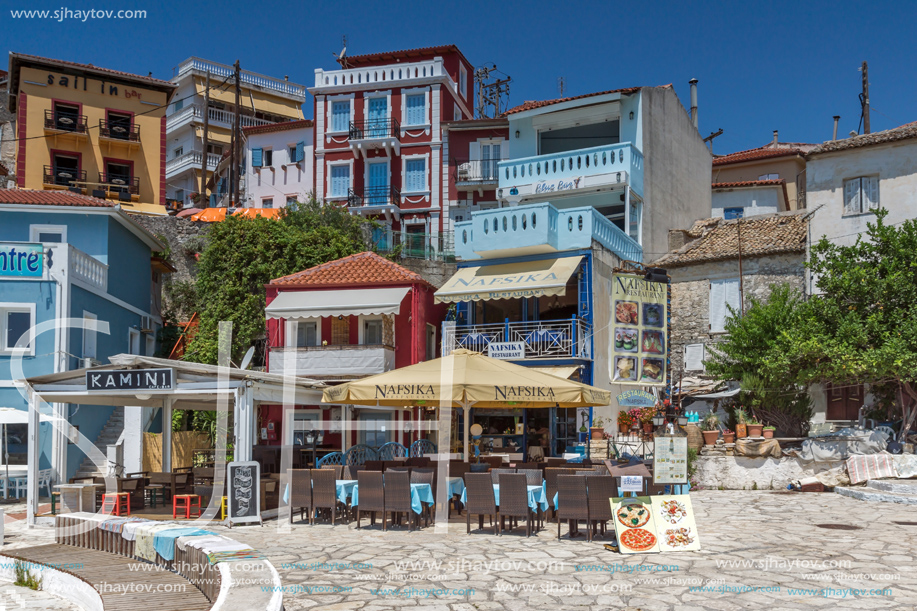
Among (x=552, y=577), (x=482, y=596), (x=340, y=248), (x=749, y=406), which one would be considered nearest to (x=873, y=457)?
(x=749, y=406)

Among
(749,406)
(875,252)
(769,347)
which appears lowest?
(749,406)

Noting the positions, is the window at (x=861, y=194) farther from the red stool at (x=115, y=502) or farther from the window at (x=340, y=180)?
the window at (x=340, y=180)

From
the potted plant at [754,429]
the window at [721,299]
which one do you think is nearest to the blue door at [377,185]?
the window at [721,299]

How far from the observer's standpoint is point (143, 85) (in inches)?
1517

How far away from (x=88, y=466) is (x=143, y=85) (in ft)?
75.7

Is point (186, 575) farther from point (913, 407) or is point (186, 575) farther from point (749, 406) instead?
point (913, 407)

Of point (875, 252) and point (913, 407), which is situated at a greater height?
point (875, 252)

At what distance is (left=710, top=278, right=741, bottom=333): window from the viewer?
83.7ft

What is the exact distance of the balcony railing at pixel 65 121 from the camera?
120 ft

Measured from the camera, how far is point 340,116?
123 feet

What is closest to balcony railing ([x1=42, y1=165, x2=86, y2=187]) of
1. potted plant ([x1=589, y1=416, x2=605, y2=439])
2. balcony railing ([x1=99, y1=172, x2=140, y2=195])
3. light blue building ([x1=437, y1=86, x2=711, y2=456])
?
balcony railing ([x1=99, y1=172, x2=140, y2=195])

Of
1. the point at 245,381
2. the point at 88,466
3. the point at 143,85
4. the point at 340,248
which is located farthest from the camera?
the point at 143,85

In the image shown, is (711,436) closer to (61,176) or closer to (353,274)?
(353,274)

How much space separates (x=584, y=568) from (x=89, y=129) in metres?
35.4
